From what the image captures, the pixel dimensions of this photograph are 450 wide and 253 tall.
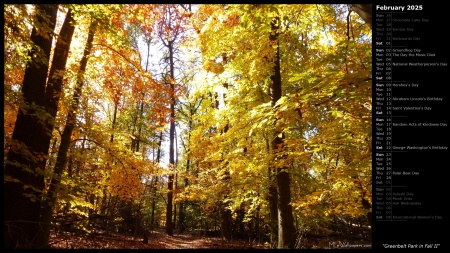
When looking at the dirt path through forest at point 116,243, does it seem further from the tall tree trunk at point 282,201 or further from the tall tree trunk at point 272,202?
the tall tree trunk at point 282,201

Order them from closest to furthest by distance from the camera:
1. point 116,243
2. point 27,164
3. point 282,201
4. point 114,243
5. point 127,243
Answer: point 27,164 < point 282,201 < point 114,243 < point 116,243 < point 127,243

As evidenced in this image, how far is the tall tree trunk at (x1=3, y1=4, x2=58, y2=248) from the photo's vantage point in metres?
5.94

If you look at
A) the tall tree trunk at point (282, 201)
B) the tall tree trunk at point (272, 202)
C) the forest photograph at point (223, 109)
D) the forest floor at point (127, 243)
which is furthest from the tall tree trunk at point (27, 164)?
the tall tree trunk at point (272, 202)

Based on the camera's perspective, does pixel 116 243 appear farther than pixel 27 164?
Yes

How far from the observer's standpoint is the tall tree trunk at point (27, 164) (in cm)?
594

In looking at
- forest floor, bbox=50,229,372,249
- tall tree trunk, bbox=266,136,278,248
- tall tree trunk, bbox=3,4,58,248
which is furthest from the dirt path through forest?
tall tree trunk, bbox=3,4,58,248

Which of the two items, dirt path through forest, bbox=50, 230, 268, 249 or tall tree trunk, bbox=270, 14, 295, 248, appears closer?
dirt path through forest, bbox=50, 230, 268, 249

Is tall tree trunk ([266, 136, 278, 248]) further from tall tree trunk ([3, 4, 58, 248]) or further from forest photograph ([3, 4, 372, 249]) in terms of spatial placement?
tall tree trunk ([3, 4, 58, 248])

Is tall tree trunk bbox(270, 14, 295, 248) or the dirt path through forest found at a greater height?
tall tree trunk bbox(270, 14, 295, 248)

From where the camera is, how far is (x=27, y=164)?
21.5ft

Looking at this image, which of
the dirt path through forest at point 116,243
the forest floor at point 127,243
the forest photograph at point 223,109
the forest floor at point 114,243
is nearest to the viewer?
the forest photograph at point 223,109

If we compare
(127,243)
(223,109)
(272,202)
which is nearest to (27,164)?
(223,109)

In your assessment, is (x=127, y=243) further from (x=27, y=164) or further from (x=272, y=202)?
(x=27, y=164)
